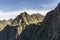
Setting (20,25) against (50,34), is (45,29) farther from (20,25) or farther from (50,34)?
(20,25)

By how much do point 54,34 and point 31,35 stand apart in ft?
128

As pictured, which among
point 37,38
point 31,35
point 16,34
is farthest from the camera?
point 16,34

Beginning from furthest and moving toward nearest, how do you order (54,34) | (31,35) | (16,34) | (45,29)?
(16,34) < (31,35) < (45,29) < (54,34)

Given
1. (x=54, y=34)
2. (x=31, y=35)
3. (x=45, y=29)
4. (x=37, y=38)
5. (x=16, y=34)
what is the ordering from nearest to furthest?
1. (x=54, y=34)
2. (x=45, y=29)
3. (x=37, y=38)
4. (x=31, y=35)
5. (x=16, y=34)

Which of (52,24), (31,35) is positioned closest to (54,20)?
(52,24)

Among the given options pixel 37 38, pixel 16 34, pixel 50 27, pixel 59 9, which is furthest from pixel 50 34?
pixel 16 34

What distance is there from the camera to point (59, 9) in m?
113

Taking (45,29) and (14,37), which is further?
(14,37)

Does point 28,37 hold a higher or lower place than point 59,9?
lower

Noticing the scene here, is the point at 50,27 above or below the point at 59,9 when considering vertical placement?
below

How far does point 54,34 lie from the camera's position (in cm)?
11156

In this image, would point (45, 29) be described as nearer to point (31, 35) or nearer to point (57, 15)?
point (57, 15)

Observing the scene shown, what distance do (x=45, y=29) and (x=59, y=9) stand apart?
11978 mm

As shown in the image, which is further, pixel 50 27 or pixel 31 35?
pixel 31 35
